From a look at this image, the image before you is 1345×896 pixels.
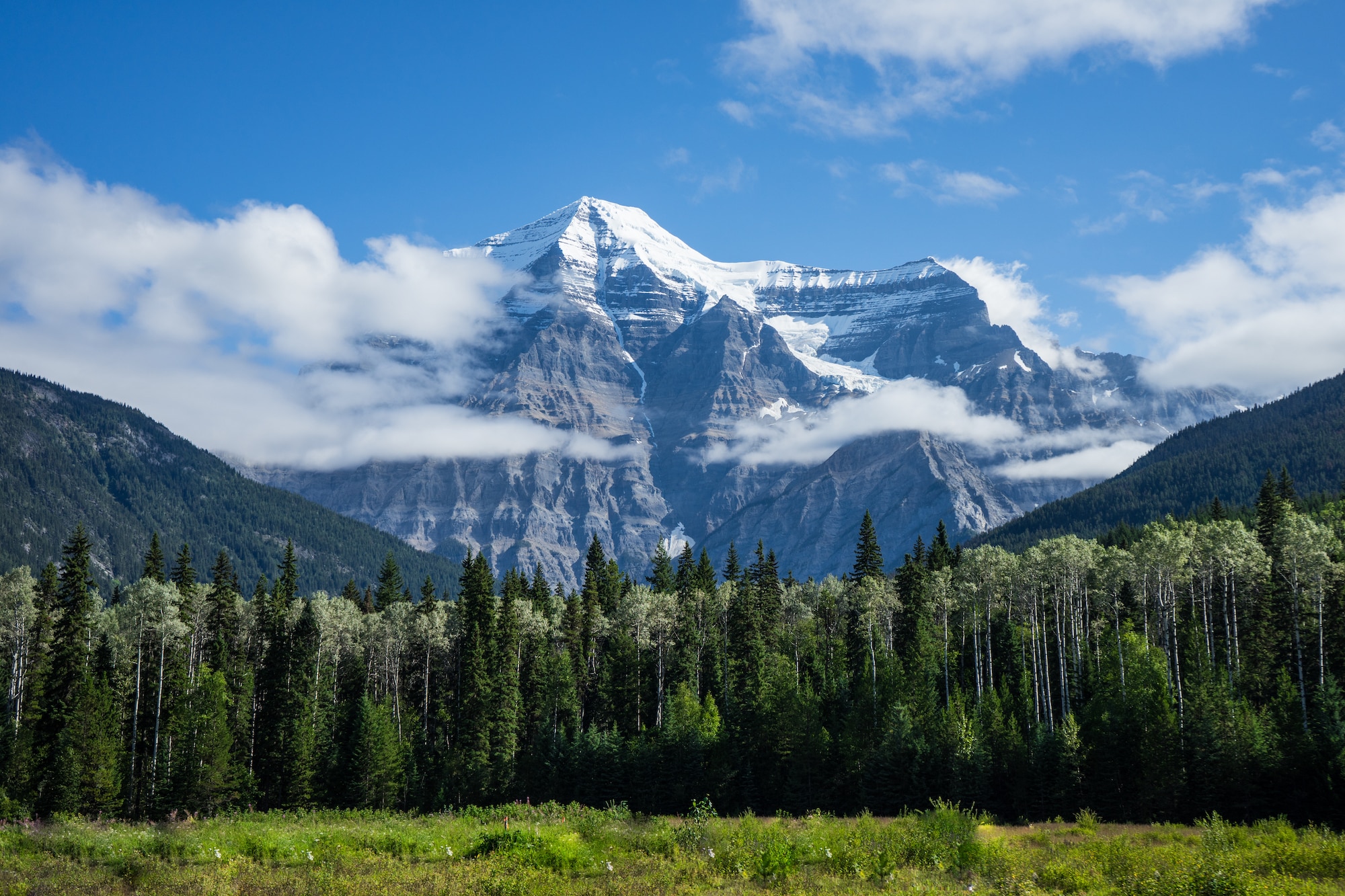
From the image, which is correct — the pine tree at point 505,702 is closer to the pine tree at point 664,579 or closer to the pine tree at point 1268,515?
the pine tree at point 664,579

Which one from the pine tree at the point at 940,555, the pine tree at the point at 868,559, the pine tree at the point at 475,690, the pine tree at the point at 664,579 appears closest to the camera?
the pine tree at the point at 475,690

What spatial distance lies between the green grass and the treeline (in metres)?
27.1

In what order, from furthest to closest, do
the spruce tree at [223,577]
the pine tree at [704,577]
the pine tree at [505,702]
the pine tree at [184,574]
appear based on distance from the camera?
the pine tree at [704,577] → the spruce tree at [223,577] → the pine tree at [184,574] → the pine tree at [505,702]

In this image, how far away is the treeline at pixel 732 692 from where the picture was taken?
6862cm

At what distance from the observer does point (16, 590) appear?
3563 inches

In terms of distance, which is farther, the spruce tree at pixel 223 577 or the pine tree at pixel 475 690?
the spruce tree at pixel 223 577

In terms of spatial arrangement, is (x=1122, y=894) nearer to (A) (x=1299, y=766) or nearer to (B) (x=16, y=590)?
(A) (x=1299, y=766)

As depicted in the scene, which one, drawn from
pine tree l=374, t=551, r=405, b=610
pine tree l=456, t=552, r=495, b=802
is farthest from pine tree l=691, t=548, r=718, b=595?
pine tree l=374, t=551, r=405, b=610

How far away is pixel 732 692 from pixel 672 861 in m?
66.1

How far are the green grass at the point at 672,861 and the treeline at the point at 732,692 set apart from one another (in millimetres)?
27086

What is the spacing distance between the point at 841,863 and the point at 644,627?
7313 centimetres

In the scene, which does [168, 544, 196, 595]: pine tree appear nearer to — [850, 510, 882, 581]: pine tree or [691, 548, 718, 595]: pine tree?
[691, 548, 718, 595]: pine tree

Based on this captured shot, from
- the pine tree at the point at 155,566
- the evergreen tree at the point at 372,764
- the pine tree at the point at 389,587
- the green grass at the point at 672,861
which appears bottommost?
the evergreen tree at the point at 372,764

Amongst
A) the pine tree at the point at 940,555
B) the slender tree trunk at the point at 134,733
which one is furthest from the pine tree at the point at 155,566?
the pine tree at the point at 940,555
